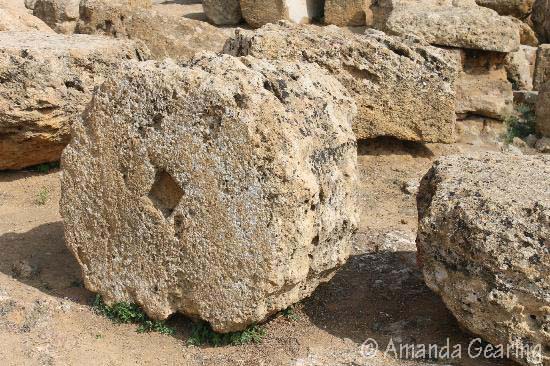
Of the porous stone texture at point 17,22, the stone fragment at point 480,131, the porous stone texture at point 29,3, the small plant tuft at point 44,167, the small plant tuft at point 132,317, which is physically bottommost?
the small plant tuft at point 132,317

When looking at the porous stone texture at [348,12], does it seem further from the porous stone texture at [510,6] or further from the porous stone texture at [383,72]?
the porous stone texture at [383,72]

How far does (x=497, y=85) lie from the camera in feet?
32.4

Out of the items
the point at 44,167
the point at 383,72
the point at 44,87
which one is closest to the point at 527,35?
the point at 383,72

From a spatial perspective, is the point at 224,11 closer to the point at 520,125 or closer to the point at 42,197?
the point at 520,125

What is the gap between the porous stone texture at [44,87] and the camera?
7297mm

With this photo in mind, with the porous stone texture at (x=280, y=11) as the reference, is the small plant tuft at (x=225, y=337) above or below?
below

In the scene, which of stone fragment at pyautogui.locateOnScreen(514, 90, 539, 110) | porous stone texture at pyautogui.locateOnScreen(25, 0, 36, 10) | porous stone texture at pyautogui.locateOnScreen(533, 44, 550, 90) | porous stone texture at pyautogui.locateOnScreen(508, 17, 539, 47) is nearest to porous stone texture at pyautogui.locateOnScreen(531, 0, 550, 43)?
porous stone texture at pyautogui.locateOnScreen(508, 17, 539, 47)

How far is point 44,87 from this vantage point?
290 inches

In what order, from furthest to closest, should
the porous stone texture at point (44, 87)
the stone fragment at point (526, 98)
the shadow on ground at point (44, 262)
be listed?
the stone fragment at point (526, 98)
the porous stone texture at point (44, 87)
the shadow on ground at point (44, 262)

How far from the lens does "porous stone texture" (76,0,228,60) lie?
9594mm

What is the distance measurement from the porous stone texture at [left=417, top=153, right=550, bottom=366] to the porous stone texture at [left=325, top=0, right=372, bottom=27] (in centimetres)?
786

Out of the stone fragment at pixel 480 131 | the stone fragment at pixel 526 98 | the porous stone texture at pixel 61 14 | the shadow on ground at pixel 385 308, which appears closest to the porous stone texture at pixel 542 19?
the stone fragment at pixel 526 98

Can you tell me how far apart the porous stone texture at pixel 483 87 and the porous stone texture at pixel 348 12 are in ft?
9.45

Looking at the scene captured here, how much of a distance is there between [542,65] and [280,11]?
4.16 metres
